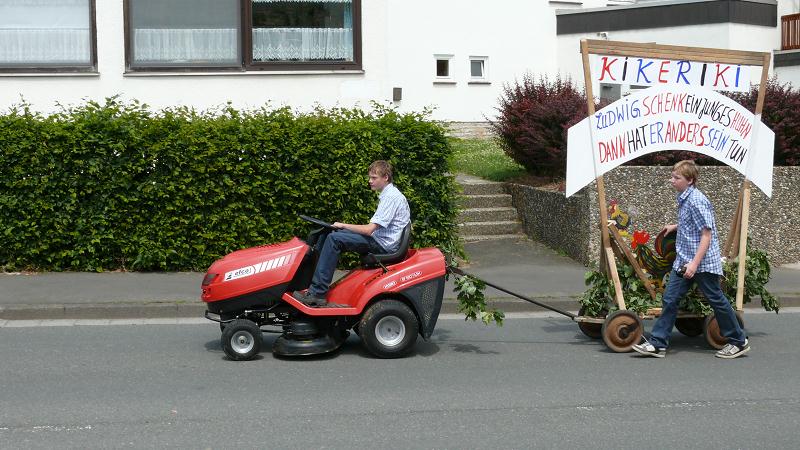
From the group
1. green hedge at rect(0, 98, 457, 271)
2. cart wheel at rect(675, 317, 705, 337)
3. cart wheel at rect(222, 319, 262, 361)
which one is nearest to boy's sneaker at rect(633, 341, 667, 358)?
cart wheel at rect(675, 317, 705, 337)

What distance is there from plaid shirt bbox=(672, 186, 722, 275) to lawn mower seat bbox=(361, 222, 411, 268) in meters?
2.25

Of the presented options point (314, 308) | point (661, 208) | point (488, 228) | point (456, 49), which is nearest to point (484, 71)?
point (456, 49)

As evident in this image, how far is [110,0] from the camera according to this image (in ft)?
47.6

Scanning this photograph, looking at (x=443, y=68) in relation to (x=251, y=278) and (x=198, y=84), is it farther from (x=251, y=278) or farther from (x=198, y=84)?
(x=251, y=278)

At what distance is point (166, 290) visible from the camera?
11133 millimetres

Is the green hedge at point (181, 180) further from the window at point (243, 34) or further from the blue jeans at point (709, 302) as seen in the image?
the blue jeans at point (709, 302)

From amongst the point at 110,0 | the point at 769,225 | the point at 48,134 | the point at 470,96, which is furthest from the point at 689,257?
the point at 470,96

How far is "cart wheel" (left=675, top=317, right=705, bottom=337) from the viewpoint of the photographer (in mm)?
9172

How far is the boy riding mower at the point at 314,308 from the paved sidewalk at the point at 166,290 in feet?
7.74

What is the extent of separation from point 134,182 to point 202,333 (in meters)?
3.18

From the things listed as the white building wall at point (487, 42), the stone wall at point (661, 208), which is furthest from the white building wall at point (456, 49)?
the stone wall at point (661, 208)

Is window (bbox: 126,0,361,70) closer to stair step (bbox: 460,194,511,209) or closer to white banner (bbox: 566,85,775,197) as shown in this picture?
stair step (bbox: 460,194,511,209)

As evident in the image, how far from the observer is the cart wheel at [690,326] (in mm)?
9172

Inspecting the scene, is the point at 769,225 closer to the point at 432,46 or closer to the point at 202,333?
the point at 202,333
